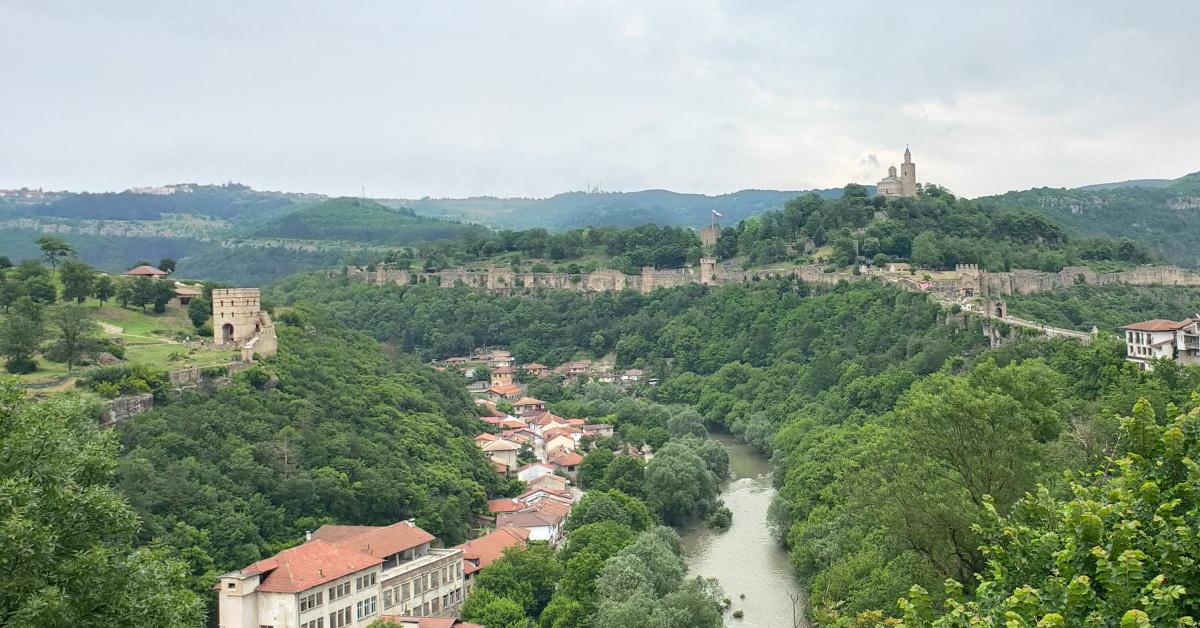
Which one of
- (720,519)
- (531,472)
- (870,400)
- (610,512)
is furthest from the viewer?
(870,400)

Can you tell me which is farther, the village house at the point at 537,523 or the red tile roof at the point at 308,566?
the village house at the point at 537,523

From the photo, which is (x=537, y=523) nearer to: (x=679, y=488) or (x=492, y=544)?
(x=492, y=544)

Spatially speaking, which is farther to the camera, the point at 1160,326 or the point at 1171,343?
the point at 1160,326

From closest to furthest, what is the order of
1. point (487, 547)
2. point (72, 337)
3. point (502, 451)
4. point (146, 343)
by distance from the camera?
point (487, 547) → point (72, 337) → point (146, 343) → point (502, 451)

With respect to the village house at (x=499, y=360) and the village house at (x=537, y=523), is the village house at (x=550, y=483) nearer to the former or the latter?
the village house at (x=537, y=523)

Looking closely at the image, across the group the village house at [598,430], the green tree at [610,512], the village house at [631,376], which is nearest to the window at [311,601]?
the green tree at [610,512]

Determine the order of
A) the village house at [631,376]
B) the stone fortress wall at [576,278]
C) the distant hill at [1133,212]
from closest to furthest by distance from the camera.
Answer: the village house at [631,376]
the stone fortress wall at [576,278]
the distant hill at [1133,212]

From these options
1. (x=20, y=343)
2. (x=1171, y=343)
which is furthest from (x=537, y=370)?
(x=1171, y=343)
